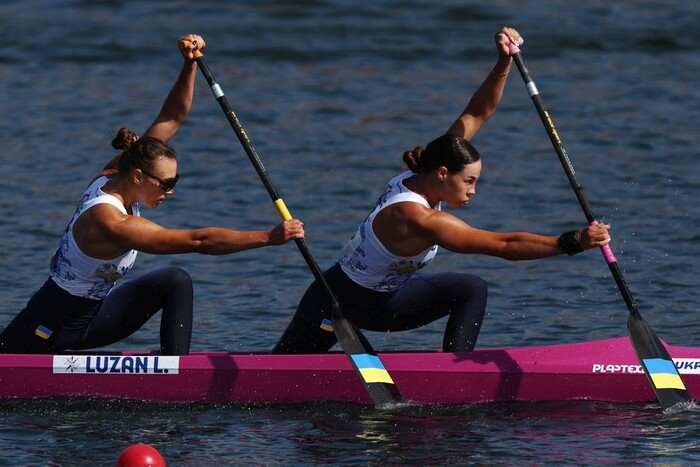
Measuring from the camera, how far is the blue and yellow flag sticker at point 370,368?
882 centimetres

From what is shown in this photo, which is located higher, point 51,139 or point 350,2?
point 350,2

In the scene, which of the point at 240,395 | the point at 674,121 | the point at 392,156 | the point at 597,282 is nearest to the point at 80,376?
the point at 240,395

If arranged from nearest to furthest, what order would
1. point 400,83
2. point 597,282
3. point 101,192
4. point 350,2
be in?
point 101,192 < point 597,282 < point 400,83 < point 350,2

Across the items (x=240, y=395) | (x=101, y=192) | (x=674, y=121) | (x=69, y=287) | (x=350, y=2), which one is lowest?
(x=240, y=395)

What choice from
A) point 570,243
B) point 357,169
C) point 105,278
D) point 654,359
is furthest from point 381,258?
point 357,169

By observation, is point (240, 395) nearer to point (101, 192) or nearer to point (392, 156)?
point (101, 192)

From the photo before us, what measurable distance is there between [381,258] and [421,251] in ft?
0.86

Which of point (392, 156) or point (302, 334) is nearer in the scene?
point (302, 334)

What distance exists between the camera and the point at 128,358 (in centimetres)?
891

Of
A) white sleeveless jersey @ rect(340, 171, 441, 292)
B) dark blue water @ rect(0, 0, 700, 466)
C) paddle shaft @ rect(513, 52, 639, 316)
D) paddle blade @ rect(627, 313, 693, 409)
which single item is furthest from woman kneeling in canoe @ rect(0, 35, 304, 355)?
paddle blade @ rect(627, 313, 693, 409)

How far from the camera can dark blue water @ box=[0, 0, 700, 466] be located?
8.65 m

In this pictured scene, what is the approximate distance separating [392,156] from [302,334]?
787 cm

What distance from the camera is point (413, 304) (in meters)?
9.05

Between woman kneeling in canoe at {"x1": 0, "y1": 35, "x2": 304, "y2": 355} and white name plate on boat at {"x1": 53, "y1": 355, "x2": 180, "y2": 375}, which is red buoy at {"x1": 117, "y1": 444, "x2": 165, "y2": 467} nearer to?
woman kneeling in canoe at {"x1": 0, "y1": 35, "x2": 304, "y2": 355}
